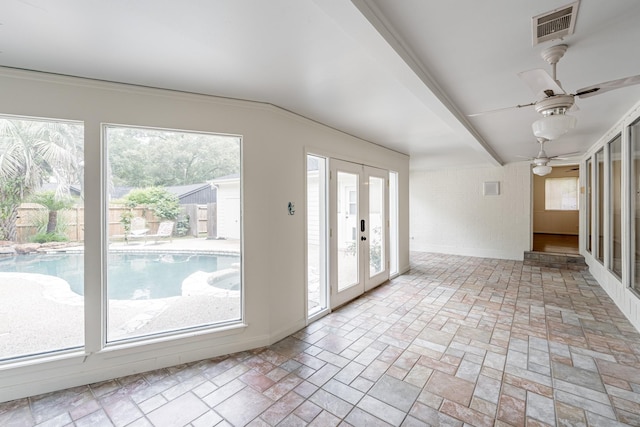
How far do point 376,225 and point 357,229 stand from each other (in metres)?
0.73

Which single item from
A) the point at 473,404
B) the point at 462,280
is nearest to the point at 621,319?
the point at 462,280

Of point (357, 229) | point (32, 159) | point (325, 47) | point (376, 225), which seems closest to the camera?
point (325, 47)

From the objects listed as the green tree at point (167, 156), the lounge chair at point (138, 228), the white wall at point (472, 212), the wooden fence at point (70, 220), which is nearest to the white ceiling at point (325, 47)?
the green tree at point (167, 156)

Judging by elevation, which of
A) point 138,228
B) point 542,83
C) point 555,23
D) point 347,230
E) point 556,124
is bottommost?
point 347,230

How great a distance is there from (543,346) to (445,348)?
3.23 ft

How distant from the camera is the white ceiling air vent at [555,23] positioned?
4.73 feet

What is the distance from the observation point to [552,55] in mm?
1809

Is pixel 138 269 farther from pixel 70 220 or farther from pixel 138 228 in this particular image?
pixel 70 220

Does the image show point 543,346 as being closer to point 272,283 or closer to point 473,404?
point 473,404

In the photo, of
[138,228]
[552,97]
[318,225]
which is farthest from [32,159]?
[552,97]

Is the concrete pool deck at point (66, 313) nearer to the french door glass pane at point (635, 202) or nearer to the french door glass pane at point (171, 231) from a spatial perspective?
the french door glass pane at point (171, 231)

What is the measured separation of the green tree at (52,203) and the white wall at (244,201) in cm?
25

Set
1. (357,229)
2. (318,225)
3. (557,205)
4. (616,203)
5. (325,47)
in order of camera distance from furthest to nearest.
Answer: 1. (557,205)
2. (357,229)
3. (616,203)
4. (318,225)
5. (325,47)

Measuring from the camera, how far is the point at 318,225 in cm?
365
